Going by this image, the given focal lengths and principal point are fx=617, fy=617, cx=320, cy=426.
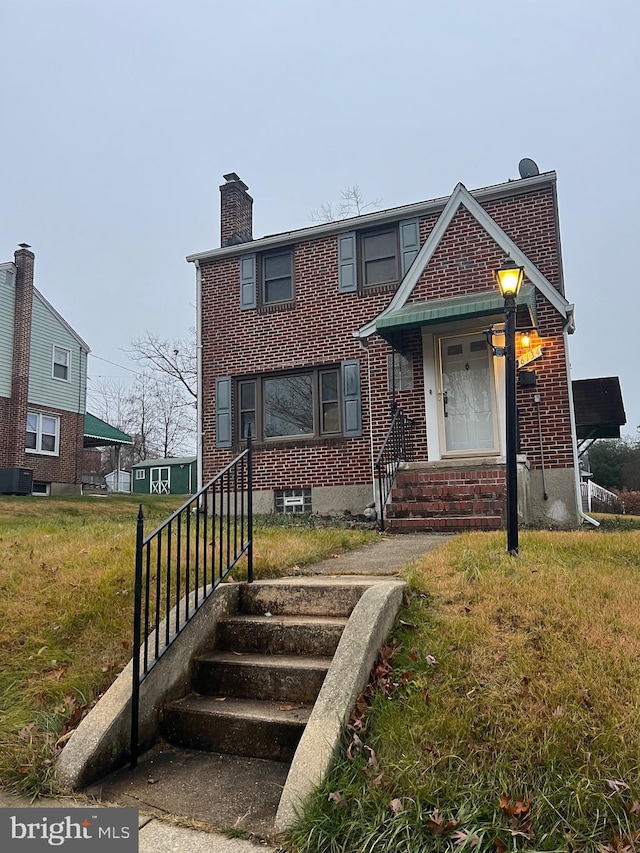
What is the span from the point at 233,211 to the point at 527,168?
269 inches

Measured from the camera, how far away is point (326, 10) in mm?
36844

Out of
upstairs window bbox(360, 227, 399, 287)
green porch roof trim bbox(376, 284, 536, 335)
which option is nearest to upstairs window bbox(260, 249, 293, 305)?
upstairs window bbox(360, 227, 399, 287)

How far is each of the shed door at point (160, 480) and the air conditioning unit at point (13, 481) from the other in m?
13.3

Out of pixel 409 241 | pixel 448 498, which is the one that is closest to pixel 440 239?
pixel 409 241

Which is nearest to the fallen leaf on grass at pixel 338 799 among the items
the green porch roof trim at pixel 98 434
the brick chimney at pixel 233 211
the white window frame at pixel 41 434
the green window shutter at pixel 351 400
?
the green window shutter at pixel 351 400

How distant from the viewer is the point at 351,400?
12055 millimetres

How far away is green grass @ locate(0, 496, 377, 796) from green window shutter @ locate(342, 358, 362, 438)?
18.3ft

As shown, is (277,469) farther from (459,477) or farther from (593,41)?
(593,41)

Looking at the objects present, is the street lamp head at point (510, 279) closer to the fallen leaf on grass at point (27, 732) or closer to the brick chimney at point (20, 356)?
the fallen leaf on grass at point (27, 732)

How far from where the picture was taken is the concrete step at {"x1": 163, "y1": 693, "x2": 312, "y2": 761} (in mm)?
3192

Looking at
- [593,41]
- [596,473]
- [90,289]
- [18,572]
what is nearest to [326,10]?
[593,41]

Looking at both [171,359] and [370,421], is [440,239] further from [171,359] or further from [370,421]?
[171,359]

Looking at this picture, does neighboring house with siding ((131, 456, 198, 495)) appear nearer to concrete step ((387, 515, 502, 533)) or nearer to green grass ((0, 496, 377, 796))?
concrete step ((387, 515, 502, 533))

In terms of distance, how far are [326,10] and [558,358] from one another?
3591 cm
